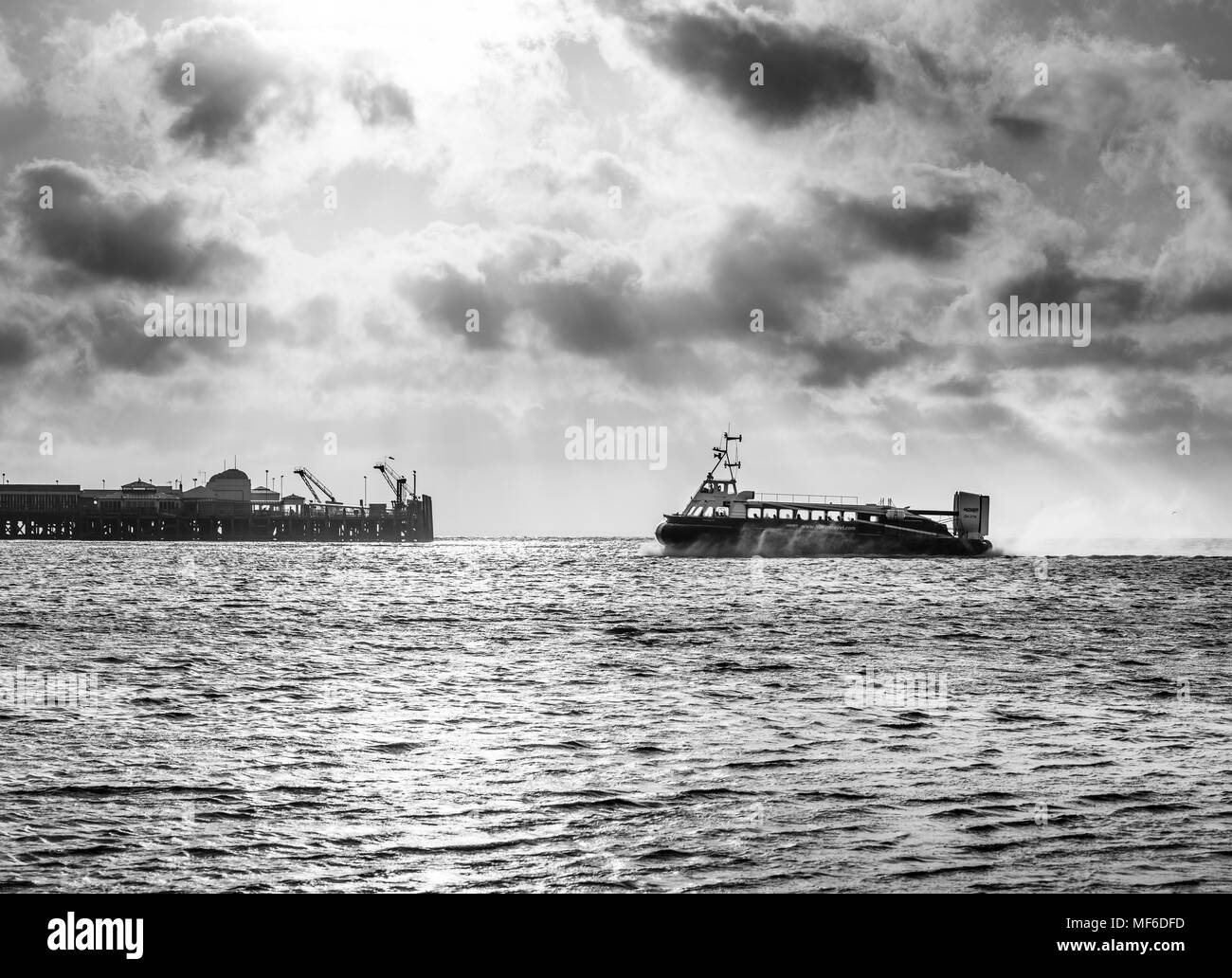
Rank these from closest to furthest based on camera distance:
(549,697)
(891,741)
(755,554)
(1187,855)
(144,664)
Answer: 1. (1187,855)
2. (891,741)
3. (549,697)
4. (144,664)
5. (755,554)

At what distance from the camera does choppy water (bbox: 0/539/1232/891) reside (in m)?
12.7

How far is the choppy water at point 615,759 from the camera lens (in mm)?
12734

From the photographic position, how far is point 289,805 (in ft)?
50.8

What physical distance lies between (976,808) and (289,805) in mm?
9265

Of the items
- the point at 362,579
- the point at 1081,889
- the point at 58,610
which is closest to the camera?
the point at 1081,889

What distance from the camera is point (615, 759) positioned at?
61.9 feet

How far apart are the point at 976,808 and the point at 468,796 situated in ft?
22.8

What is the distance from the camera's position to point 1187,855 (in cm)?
1301
